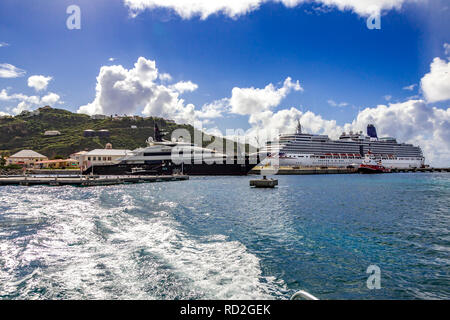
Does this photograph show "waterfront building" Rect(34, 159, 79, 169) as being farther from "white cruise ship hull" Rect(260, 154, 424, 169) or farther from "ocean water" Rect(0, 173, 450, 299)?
"ocean water" Rect(0, 173, 450, 299)

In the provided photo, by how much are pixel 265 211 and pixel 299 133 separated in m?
92.2

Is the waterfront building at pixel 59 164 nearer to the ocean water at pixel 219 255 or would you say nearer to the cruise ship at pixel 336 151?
the cruise ship at pixel 336 151

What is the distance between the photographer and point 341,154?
110 metres

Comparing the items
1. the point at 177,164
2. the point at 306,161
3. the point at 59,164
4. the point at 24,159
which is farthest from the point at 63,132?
the point at 306,161

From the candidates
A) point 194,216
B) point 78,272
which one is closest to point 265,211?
point 194,216

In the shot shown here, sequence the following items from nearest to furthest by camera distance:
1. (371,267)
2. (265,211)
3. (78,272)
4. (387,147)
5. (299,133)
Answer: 1. (78,272)
2. (371,267)
3. (265,211)
4. (299,133)
5. (387,147)

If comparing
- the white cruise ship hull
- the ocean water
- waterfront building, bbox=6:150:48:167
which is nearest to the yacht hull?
the white cruise ship hull

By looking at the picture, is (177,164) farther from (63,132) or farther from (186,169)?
(63,132)

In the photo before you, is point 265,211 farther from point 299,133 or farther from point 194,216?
point 299,133

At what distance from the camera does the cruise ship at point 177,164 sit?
222ft

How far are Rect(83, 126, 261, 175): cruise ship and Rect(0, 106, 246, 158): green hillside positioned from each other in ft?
224

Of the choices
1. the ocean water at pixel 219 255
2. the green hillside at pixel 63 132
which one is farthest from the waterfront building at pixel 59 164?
the ocean water at pixel 219 255

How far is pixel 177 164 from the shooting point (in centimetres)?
6919
